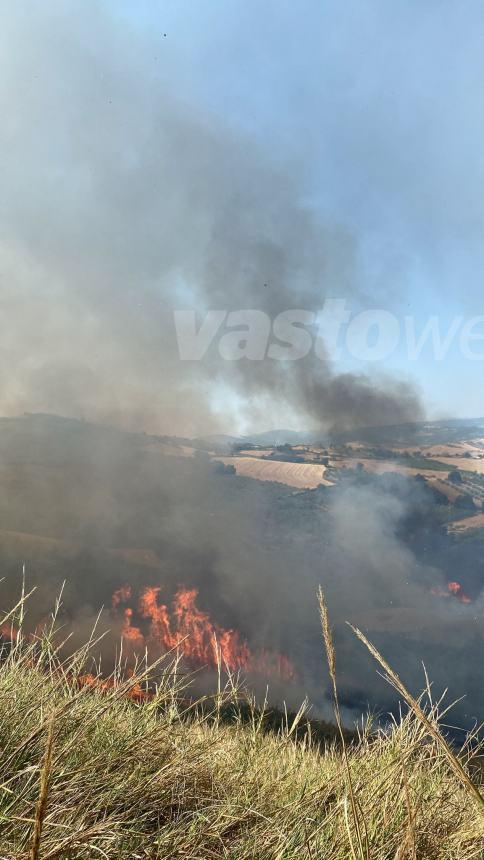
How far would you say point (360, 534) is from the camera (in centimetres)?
12162

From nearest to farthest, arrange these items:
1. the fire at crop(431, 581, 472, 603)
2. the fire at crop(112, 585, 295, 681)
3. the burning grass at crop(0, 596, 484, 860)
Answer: the burning grass at crop(0, 596, 484, 860) → the fire at crop(112, 585, 295, 681) → the fire at crop(431, 581, 472, 603)

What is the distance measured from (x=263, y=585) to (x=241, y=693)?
113 metres

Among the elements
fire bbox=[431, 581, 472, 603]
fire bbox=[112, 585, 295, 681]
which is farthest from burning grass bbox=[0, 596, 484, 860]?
fire bbox=[431, 581, 472, 603]

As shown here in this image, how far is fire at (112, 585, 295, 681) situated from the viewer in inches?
3497

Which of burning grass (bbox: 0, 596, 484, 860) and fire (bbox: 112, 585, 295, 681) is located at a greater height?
burning grass (bbox: 0, 596, 484, 860)

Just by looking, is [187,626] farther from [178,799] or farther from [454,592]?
[178,799]

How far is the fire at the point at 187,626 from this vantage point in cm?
8881

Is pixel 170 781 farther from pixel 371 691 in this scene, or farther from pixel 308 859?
pixel 371 691

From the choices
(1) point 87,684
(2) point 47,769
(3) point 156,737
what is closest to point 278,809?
(3) point 156,737

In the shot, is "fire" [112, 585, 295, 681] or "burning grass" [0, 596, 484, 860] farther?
"fire" [112, 585, 295, 681]

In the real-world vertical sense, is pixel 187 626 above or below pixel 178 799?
below

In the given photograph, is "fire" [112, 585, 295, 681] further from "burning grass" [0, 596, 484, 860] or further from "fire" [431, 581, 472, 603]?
"burning grass" [0, 596, 484, 860]

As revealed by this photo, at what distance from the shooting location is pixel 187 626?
3408 inches

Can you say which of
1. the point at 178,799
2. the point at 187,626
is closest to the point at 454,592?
the point at 187,626
